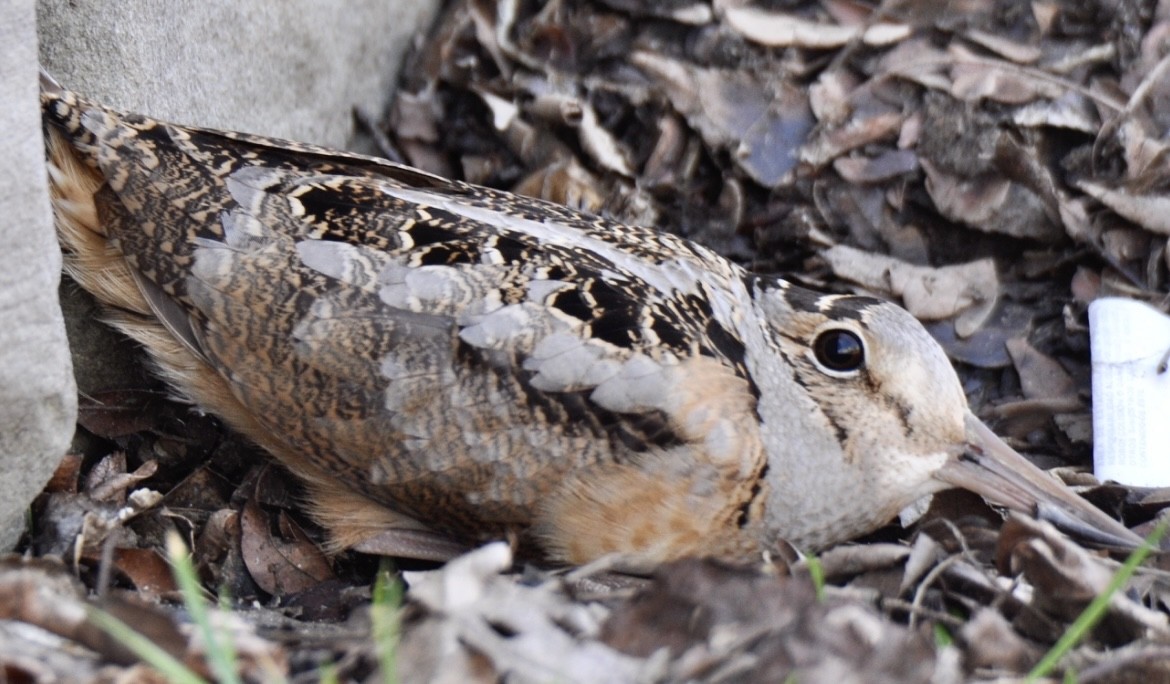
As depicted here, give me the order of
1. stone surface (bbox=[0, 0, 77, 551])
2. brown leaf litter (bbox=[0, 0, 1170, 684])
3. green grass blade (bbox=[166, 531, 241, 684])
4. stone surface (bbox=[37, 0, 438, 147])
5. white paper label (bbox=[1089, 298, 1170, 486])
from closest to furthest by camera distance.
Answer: green grass blade (bbox=[166, 531, 241, 684]), brown leaf litter (bbox=[0, 0, 1170, 684]), stone surface (bbox=[0, 0, 77, 551]), stone surface (bbox=[37, 0, 438, 147]), white paper label (bbox=[1089, 298, 1170, 486])

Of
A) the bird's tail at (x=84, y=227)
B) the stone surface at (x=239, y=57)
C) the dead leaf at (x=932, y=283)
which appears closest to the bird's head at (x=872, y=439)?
the dead leaf at (x=932, y=283)

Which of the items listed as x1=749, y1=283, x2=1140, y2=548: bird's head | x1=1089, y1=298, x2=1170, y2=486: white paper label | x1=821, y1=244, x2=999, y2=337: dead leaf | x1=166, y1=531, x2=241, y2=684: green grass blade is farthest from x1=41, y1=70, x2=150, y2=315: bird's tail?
x1=1089, y1=298, x2=1170, y2=486: white paper label

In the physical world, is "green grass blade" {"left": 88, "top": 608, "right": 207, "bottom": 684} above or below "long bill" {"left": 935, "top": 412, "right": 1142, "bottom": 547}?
below

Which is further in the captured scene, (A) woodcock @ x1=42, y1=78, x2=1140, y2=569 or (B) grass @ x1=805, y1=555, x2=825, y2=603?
(A) woodcock @ x1=42, y1=78, x2=1140, y2=569

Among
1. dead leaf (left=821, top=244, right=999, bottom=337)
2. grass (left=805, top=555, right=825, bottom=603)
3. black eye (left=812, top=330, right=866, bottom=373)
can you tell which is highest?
black eye (left=812, top=330, right=866, bottom=373)

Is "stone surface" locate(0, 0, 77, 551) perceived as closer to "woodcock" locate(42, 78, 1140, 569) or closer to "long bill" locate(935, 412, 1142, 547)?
"woodcock" locate(42, 78, 1140, 569)

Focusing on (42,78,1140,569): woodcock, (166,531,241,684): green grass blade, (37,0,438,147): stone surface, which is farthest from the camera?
(37,0,438,147): stone surface

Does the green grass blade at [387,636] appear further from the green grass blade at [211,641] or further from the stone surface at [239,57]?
the stone surface at [239,57]
